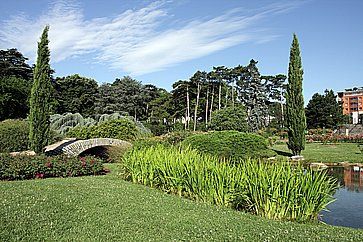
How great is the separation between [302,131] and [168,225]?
580 inches

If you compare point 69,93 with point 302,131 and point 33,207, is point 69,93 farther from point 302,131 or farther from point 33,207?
point 33,207

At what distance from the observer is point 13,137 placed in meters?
15.5

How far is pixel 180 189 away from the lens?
816cm

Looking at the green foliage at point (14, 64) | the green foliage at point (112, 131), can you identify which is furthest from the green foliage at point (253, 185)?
the green foliage at point (14, 64)

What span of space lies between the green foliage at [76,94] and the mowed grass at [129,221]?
3959 cm

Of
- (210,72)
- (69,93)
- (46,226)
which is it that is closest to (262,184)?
(46,226)

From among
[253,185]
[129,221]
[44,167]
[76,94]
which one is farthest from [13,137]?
[76,94]

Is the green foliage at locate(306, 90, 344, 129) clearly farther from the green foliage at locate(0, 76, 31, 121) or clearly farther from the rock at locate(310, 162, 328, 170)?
the green foliage at locate(0, 76, 31, 121)

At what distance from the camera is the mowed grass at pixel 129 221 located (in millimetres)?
4992

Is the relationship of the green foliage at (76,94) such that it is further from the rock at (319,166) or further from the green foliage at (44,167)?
the green foliage at (44,167)

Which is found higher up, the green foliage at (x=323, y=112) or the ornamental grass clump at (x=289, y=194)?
the green foliage at (x=323, y=112)

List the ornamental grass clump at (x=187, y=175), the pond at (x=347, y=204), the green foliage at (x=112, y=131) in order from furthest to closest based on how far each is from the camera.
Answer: the green foliage at (x=112, y=131) → the pond at (x=347, y=204) → the ornamental grass clump at (x=187, y=175)

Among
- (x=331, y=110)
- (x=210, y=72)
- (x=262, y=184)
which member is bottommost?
(x=262, y=184)

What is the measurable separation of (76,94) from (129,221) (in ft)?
145
